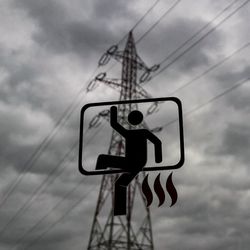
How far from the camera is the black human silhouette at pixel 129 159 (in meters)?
3.69

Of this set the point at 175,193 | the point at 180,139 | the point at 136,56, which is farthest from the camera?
the point at 136,56

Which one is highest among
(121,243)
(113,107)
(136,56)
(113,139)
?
(136,56)

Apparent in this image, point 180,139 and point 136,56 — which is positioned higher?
point 136,56

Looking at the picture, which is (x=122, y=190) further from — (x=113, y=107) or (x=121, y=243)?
(x=121, y=243)

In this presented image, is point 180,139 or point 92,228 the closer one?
point 180,139

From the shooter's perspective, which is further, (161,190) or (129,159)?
(161,190)

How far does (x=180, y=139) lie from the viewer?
12.1 ft

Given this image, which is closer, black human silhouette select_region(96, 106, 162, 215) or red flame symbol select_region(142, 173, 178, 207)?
black human silhouette select_region(96, 106, 162, 215)

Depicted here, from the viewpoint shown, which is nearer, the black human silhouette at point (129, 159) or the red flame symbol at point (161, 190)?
the black human silhouette at point (129, 159)

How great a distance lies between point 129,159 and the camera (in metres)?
3.73

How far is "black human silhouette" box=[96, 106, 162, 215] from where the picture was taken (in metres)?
3.69

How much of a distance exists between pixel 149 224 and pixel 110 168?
108 feet

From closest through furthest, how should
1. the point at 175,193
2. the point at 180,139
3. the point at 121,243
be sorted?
the point at 180,139, the point at 175,193, the point at 121,243

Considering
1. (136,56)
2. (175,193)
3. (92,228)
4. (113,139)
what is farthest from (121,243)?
(175,193)
